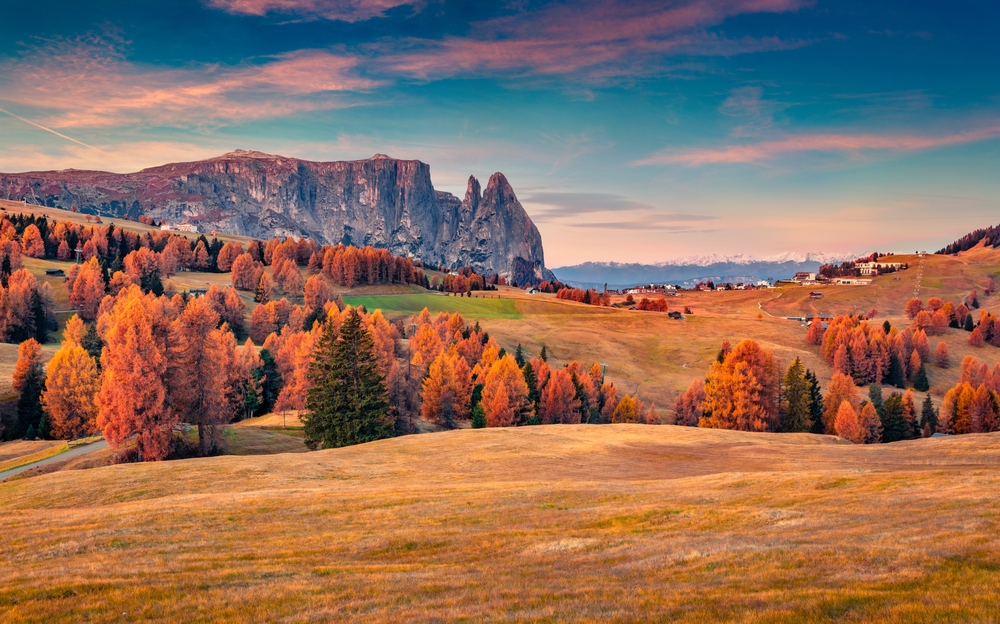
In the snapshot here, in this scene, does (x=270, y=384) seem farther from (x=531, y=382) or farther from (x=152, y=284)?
(x=152, y=284)

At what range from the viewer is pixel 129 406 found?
52688 mm

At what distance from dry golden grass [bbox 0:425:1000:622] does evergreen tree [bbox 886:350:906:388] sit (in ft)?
453

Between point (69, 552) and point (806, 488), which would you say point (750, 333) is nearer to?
point (806, 488)

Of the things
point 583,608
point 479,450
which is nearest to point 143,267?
point 479,450

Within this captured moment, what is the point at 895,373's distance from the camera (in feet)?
514

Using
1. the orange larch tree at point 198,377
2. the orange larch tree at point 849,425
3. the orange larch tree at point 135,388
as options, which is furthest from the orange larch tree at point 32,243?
the orange larch tree at point 849,425

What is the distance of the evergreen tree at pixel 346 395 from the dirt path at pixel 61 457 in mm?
20630

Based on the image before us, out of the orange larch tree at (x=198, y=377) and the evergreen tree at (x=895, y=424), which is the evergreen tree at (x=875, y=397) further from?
the orange larch tree at (x=198, y=377)

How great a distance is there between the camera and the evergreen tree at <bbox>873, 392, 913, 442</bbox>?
329 feet

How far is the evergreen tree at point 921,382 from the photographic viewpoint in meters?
154

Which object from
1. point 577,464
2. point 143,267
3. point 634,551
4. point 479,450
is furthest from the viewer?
point 143,267

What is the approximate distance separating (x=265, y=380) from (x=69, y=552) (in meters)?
98.3

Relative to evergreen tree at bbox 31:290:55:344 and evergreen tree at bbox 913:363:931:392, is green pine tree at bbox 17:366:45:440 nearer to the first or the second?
evergreen tree at bbox 31:290:55:344

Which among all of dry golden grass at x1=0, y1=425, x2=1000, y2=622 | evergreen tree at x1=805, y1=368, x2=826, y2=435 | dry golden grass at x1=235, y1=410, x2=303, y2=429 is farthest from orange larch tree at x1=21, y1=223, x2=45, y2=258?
evergreen tree at x1=805, y1=368, x2=826, y2=435
